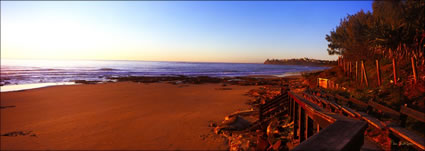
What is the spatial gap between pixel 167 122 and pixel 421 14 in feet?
44.6

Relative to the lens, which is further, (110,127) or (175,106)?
(175,106)

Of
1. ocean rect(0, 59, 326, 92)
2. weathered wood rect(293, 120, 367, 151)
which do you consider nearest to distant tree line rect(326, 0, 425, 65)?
weathered wood rect(293, 120, 367, 151)

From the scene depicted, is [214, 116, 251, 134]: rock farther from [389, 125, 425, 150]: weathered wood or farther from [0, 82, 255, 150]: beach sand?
[389, 125, 425, 150]: weathered wood

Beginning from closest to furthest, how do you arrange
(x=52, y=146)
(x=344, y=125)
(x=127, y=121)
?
(x=344, y=125) < (x=52, y=146) < (x=127, y=121)

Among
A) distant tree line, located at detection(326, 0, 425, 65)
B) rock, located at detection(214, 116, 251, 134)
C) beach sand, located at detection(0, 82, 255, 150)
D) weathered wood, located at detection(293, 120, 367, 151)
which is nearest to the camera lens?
weathered wood, located at detection(293, 120, 367, 151)

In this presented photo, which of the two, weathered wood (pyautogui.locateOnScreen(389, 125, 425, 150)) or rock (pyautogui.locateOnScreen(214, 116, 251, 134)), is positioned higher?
weathered wood (pyautogui.locateOnScreen(389, 125, 425, 150))

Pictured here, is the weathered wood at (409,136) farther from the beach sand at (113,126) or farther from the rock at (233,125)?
the rock at (233,125)

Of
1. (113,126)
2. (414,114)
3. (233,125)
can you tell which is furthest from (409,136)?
(113,126)

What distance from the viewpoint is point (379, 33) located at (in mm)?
12188

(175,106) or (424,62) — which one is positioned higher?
(424,62)

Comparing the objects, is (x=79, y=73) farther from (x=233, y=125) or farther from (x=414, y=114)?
(x=414, y=114)

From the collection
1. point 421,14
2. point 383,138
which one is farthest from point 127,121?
point 421,14

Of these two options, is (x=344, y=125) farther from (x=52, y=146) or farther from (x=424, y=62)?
(x=424, y=62)

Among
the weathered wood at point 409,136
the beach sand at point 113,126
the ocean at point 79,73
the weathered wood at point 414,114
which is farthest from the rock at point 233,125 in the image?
the ocean at point 79,73
